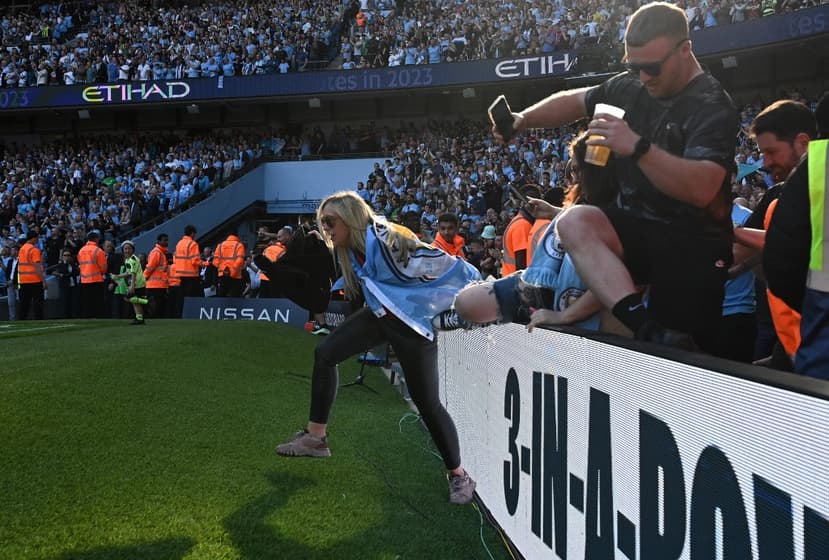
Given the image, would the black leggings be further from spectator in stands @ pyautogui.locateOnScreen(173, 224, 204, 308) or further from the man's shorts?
spectator in stands @ pyautogui.locateOnScreen(173, 224, 204, 308)

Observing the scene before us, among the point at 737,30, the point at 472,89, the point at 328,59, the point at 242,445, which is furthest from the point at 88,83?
the point at 242,445

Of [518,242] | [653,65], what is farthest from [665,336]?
[518,242]

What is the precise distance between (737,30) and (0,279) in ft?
67.0

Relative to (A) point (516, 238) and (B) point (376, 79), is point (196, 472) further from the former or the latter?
(B) point (376, 79)

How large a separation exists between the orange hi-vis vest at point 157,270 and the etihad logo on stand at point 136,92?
1326 centimetres

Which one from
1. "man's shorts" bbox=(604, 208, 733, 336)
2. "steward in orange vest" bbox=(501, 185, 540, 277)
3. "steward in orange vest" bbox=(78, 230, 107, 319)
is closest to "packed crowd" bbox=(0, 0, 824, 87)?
"steward in orange vest" bbox=(78, 230, 107, 319)

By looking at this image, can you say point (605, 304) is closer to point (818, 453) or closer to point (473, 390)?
point (818, 453)

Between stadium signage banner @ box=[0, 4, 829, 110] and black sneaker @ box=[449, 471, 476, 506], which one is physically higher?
stadium signage banner @ box=[0, 4, 829, 110]

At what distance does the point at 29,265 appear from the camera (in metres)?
16.7

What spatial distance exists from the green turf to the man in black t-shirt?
1705 millimetres

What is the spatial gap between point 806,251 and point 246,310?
1458 centimetres

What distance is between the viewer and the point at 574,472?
258 centimetres

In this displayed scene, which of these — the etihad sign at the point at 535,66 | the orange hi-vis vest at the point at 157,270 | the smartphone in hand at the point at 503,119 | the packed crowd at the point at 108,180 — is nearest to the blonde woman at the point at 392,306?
the smartphone in hand at the point at 503,119

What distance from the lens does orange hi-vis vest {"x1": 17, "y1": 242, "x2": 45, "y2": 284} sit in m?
16.5
